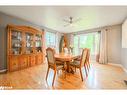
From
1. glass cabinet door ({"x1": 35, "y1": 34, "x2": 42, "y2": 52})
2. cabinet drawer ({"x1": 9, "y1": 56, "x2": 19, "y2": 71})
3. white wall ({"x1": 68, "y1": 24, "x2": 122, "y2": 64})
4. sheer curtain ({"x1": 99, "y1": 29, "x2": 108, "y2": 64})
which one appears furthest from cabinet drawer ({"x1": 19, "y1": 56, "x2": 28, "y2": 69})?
white wall ({"x1": 68, "y1": 24, "x2": 122, "y2": 64})

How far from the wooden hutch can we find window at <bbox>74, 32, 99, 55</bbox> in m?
2.53

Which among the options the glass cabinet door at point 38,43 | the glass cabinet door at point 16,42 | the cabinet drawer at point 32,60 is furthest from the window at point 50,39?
the glass cabinet door at point 16,42

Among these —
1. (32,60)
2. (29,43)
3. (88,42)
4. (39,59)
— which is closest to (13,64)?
(32,60)

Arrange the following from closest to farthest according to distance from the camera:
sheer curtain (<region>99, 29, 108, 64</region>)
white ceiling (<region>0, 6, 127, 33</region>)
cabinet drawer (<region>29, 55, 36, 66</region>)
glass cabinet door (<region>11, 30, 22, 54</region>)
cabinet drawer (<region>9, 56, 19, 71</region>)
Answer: white ceiling (<region>0, 6, 127, 33</region>)
cabinet drawer (<region>9, 56, 19, 71</region>)
glass cabinet door (<region>11, 30, 22, 54</region>)
cabinet drawer (<region>29, 55, 36, 66</region>)
sheer curtain (<region>99, 29, 108, 64</region>)

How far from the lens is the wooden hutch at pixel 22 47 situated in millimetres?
3348

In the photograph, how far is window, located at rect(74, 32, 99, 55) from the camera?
558cm

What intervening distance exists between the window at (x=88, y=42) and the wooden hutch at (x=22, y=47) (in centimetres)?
253

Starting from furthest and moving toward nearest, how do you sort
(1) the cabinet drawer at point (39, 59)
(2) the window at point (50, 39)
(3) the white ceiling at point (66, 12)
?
(2) the window at point (50, 39) < (1) the cabinet drawer at point (39, 59) < (3) the white ceiling at point (66, 12)

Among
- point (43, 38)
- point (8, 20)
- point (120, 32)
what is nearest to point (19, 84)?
point (8, 20)

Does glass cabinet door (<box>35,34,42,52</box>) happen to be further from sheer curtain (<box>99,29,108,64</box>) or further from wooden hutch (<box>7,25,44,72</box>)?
sheer curtain (<box>99,29,108,64</box>)

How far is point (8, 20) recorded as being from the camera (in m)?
3.44

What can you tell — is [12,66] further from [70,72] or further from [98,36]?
[98,36]

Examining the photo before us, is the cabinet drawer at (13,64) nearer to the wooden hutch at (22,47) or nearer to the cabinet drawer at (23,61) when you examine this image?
the wooden hutch at (22,47)

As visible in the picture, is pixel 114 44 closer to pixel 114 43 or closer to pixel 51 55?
pixel 114 43
